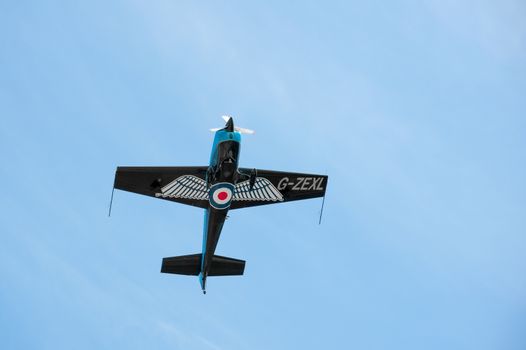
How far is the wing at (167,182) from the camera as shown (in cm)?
5284

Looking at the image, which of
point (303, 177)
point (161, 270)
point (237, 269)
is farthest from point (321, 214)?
point (161, 270)

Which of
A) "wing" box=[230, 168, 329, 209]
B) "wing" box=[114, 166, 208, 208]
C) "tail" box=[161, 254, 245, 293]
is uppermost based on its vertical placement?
"wing" box=[230, 168, 329, 209]

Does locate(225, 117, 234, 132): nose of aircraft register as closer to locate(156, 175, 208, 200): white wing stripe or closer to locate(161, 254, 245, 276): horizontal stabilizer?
locate(156, 175, 208, 200): white wing stripe

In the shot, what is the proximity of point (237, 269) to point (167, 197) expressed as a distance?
22.4 feet

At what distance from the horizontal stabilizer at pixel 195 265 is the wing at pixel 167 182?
13.0 feet

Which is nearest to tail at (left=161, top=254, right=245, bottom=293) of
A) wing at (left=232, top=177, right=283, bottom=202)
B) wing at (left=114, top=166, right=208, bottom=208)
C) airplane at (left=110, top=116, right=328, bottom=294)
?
airplane at (left=110, top=116, right=328, bottom=294)

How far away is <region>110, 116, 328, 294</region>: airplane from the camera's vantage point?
5106 cm

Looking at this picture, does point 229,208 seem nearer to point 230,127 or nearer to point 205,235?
point 205,235

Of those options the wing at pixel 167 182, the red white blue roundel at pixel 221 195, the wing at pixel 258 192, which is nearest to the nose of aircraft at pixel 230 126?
the red white blue roundel at pixel 221 195

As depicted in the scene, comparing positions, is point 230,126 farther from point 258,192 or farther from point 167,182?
point 258,192

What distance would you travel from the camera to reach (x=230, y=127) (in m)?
50.5

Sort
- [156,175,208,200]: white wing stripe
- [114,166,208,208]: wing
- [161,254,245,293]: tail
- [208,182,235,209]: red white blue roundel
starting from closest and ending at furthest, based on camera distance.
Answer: [208,182,235,209]: red white blue roundel
[114,166,208,208]: wing
[156,175,208,200]: white wing stripe
[161,254,245,293]: tail

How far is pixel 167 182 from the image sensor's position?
176ft

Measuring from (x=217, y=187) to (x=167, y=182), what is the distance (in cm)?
346
